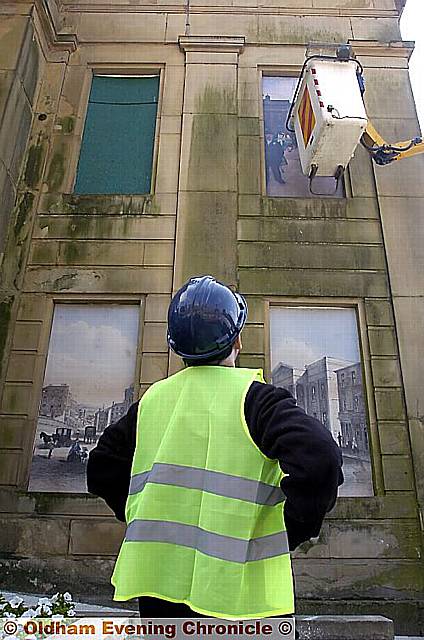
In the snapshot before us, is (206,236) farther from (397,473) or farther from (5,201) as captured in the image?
(397,473)

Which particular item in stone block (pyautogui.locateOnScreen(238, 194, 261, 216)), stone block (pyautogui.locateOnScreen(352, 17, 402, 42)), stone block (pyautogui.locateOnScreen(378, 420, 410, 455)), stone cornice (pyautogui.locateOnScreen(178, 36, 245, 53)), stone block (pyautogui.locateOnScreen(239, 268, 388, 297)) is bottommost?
stone block (pyautogui.locateOnScreen(378, 420, 410, 455))

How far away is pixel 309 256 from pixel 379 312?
1.26 meters

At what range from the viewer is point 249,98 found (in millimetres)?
9125

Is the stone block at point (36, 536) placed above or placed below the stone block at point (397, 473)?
below

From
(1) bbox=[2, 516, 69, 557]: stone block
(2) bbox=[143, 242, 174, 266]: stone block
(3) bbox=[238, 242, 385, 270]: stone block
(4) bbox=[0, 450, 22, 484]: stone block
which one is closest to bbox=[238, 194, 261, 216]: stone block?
(3) bbox=[238, 242, 385, 270]: stone block

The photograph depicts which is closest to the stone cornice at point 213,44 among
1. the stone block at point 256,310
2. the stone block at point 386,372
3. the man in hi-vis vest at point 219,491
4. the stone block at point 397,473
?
the stone block at point 256,310

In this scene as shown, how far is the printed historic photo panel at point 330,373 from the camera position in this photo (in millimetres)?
6848

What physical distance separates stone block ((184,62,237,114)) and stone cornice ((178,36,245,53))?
327mm

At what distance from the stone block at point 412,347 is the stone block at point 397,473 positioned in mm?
588

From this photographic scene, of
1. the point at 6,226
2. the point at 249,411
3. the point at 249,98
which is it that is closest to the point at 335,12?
the point at 249,98

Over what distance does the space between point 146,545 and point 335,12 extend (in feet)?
34.5

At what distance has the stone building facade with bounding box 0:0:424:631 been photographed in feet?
20.8

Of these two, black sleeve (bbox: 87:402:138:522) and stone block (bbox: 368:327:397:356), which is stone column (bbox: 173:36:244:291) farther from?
black sleeve (bbox: 87:402:138:522)

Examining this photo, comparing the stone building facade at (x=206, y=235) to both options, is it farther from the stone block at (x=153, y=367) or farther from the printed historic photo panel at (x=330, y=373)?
the printed historic photo panel at (x=330, y=373)
